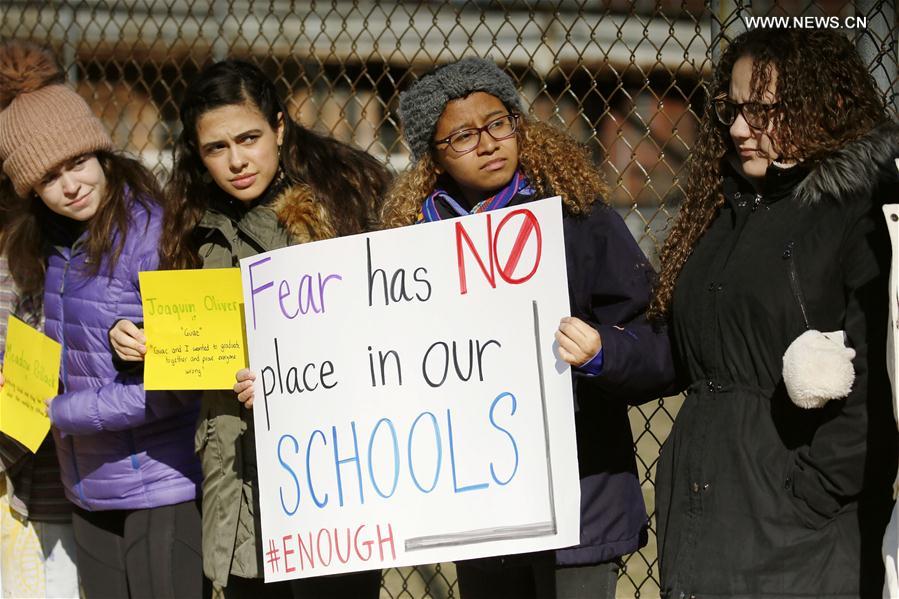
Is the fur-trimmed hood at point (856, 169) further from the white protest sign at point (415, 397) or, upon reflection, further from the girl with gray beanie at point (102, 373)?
the girl with gray beanie at point (102, 373)

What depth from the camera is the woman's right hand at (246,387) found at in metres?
2.77

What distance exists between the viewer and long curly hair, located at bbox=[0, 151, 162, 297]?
315cm

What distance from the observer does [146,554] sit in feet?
10.3

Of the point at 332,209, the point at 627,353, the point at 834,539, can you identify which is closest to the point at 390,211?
the point at 332,209

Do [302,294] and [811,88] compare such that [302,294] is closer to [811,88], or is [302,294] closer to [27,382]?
[27,382]

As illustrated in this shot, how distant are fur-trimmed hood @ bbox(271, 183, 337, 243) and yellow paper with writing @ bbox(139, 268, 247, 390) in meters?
0.20

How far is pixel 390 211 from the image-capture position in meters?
2.81

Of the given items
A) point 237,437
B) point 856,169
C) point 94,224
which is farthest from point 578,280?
point 94,224

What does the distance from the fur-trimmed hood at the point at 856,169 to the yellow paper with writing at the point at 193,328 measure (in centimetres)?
149

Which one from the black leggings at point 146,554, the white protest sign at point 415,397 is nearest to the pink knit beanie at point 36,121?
the white protest sign at point 415,397

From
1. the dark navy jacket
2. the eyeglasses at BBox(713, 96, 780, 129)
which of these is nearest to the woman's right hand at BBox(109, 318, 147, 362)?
the dark navy jacket

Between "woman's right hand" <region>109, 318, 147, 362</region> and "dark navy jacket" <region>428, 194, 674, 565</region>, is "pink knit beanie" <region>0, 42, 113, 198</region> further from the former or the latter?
"dark navy jacket" <region>428, 194, 674, 565</region>

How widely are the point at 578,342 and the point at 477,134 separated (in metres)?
0.61

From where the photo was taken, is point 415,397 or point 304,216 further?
point 304,216
